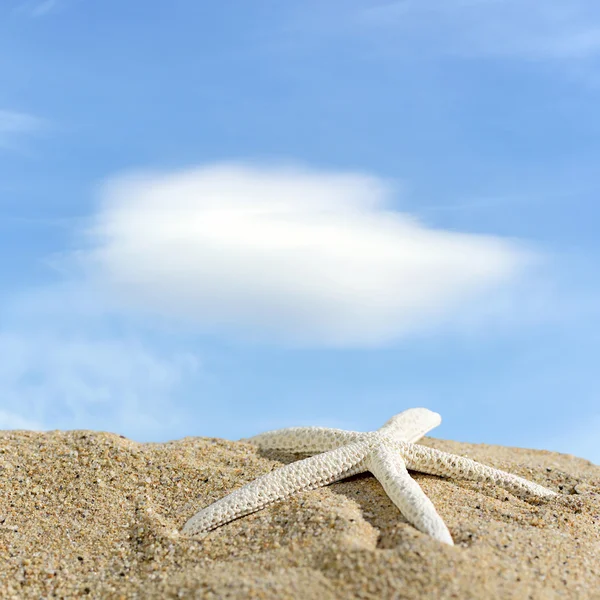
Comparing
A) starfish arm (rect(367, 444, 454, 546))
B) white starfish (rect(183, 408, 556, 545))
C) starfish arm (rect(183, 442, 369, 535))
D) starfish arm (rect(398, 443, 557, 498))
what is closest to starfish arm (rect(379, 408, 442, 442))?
white starfish (rect(183, 408, 556, 545))

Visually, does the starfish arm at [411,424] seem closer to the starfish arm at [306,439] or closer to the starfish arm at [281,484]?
the starfish arm at [306,439]

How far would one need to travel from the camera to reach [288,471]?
216 inches

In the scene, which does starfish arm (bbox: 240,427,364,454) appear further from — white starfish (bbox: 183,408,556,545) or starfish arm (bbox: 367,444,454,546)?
starfish arm (bbox: 367,444,454,546)

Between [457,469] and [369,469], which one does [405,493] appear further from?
[457,469]

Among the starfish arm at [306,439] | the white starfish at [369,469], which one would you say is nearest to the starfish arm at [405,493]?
the white starfish at [369,469]

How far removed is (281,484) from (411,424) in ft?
6.75

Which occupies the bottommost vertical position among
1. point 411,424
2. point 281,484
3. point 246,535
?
point 246,535

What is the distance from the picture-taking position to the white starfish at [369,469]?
196 inches

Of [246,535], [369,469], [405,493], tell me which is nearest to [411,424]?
[369,469]

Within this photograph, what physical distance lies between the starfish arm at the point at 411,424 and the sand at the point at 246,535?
747 millimetres

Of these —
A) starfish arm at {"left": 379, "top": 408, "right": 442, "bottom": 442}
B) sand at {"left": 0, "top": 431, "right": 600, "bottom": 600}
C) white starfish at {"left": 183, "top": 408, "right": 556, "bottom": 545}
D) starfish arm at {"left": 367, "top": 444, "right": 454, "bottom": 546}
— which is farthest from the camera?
starfish arm at {"left": 379, "top": 408, "right": 442, "bottom": 442}

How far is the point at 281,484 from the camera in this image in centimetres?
532

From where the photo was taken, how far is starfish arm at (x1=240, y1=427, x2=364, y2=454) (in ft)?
21.0

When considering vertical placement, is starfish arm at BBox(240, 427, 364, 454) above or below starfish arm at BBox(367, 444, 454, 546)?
above
